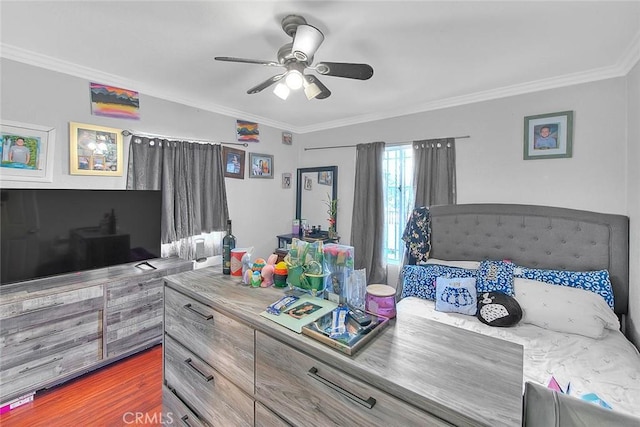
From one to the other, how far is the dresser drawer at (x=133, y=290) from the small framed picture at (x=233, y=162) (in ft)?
5.21

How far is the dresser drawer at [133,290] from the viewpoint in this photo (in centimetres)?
240

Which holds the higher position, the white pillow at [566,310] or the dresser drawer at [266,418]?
the white pillow at [566,310]

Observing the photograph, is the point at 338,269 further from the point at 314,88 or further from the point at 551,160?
the point at 551,160

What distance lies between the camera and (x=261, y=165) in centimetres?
412

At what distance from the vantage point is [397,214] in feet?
12.0

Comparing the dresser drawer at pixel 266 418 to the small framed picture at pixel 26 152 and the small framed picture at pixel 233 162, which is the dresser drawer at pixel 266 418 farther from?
the small framed picture at pixel 233 162

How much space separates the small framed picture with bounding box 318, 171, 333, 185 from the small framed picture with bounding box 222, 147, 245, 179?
1172mm

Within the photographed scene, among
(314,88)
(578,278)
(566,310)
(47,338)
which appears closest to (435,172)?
(578,278)

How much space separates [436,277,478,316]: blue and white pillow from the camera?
7.65 ft

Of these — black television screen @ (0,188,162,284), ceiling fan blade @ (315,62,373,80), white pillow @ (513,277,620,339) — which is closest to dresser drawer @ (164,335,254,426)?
black television screen @ (0,188,162,284)

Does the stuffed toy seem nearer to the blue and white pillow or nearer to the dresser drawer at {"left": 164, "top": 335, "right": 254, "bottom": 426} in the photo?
the dresser drawer at {"left": 164, "top": 335, "right": 254, "bottom": 426}

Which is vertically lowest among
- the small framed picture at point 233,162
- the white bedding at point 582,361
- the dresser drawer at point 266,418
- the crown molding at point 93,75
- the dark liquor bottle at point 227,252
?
the white bedding at point 582,361

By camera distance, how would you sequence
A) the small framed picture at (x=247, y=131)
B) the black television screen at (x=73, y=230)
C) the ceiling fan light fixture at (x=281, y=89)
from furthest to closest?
the small framed picture at (x=247, y=131) < the black television screen at (x=73, y=230) < the ceiling fan light fixture at (x=281, y=89)

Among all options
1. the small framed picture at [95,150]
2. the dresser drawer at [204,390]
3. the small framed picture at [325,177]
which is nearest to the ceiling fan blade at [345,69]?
the dresser drawer at [204,390]
